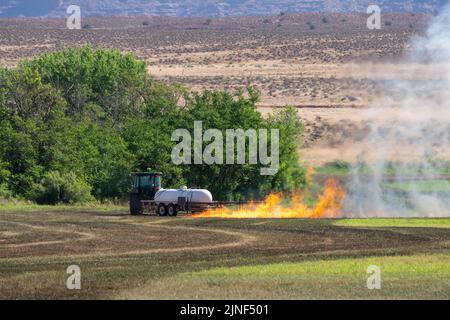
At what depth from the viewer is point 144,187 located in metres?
80.2

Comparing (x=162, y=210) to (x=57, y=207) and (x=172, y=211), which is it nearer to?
(x=172, y=211)

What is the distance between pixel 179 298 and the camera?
101ft

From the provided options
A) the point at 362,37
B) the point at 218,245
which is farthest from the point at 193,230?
the point at 362,37

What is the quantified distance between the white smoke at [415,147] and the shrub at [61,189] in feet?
74.7

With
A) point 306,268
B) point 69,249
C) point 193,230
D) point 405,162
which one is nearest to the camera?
point 306,268

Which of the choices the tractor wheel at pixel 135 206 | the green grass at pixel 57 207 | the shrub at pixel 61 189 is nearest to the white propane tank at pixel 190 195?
the tractor wheel at pixel 135 206

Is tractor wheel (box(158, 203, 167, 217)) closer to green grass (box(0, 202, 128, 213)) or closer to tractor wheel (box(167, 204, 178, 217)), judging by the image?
tractor wheel (box(167, 204, 178, 217))

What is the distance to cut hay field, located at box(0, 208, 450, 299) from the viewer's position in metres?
32.3

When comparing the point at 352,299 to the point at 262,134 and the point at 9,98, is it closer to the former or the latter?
the point at 262,134

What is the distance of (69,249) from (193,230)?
12.6 metres

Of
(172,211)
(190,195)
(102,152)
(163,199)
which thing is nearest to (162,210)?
(163,199)

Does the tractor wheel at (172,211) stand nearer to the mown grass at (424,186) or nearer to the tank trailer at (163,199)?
the tank trailer at (163,199)

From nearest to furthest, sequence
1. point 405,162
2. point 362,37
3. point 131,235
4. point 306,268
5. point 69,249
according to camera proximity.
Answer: point 306,268
point 69,249
point 131,235
point 405,162
point 362,37

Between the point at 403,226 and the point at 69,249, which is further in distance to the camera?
the point at 403,226
